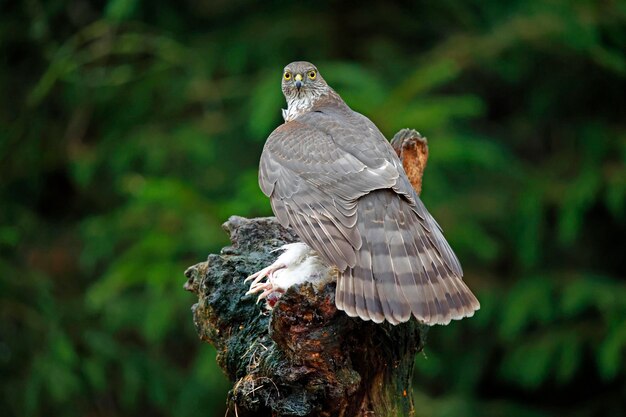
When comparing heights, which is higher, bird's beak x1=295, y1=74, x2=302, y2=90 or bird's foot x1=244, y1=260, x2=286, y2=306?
bird's beak x1=295, y1=74, x2=302, y2=90

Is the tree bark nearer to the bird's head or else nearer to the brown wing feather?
the brown wing feather

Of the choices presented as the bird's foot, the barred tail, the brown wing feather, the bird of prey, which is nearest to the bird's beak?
the bird of prey

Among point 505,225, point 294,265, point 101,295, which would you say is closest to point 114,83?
point 101,295

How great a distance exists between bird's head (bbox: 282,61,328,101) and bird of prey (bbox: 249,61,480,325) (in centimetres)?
62

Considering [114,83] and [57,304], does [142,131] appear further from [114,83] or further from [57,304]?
[57,304]

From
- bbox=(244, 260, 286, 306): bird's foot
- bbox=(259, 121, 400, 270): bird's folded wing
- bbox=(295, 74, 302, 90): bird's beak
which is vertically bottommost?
bbox=(244, 260, 286, 306): bird's foot

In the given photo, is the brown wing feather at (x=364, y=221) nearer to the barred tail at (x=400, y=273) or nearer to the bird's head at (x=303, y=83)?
the barred tail at (x=400, y=273)

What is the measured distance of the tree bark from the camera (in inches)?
155

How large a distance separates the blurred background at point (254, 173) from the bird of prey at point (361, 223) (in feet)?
9.82

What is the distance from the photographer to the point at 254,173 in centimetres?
786

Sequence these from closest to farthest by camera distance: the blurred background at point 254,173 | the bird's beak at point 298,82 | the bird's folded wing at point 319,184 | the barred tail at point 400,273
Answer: the barred tail at point 400,273 → the bird's folded wing at point 319,184 → the bird's beak at point 298,82 → the blurred background at point 254,173

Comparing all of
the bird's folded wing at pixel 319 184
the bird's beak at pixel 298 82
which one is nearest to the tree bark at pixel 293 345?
the bird's folded wing at pixel 319 184

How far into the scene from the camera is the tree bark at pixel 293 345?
3.95m

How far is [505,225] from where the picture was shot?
29.7 feet
